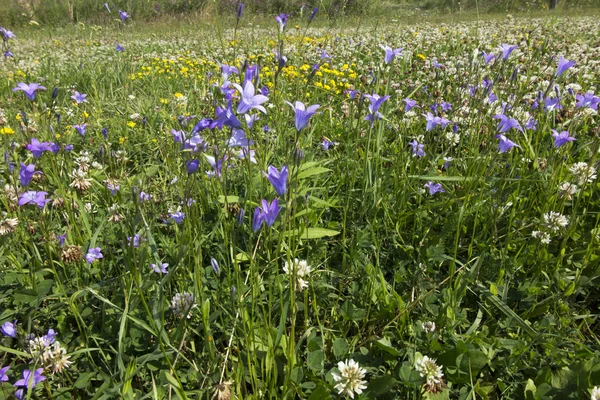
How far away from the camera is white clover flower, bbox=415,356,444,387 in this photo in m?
1.39

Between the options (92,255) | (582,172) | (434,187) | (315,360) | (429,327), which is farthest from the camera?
(434,187)

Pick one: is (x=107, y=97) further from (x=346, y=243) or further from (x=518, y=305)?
(x=518, y=305)

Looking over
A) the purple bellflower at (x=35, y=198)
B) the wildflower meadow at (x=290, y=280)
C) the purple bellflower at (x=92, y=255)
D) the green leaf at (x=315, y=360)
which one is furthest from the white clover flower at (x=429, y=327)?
the purple bellflower at (x=35, y=198)

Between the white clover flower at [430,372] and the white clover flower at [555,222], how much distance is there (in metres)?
1.11

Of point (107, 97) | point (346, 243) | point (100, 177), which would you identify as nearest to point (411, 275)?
point (346, 243)

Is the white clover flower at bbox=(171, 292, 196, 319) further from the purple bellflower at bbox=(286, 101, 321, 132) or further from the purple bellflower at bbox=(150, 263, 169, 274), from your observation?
the purple bellflower at bbox=(286, 101, 321, 132)

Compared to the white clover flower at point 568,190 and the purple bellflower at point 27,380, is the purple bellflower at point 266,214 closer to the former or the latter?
the purple bellflower at point 27,380

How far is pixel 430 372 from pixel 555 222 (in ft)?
3.86

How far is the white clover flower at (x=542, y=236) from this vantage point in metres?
1.95

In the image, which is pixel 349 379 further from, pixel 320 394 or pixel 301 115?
pixel 301 115

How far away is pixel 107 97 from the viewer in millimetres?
4551

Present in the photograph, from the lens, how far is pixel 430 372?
1.39 meters

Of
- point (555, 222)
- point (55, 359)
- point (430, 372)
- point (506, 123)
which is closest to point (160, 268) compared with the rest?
point (55, 359)

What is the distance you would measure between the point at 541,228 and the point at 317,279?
1.22 meters
